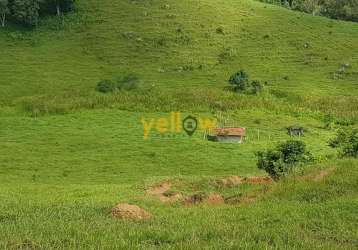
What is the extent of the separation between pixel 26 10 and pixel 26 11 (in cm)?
12

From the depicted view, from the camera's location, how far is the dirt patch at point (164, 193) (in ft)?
68.1

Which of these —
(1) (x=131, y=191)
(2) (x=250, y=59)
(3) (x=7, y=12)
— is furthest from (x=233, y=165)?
(3) (x=7, y=12)

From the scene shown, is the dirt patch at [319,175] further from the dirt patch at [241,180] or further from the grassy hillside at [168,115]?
the dirt patch at [241,180]

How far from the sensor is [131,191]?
895 inches

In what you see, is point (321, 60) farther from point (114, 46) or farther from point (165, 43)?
point (114, 46)

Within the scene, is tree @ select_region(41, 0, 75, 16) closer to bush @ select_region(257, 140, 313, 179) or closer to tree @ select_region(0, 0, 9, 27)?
tree @ select_region(0, 0, 9, 27)

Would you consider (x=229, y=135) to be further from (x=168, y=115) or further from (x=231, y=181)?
(x=231, y=181)

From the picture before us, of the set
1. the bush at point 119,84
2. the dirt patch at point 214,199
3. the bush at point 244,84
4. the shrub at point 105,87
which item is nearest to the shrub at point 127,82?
the bush at point 119,84

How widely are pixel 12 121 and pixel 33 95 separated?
8.73m

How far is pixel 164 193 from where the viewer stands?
22.4 m

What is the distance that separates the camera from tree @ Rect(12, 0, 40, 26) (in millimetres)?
66625

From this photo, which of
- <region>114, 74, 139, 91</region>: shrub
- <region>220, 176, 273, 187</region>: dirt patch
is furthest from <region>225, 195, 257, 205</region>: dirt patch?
<region>114, 74, 139, 91</region>: shrub

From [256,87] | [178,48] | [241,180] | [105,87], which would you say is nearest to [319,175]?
[241,180]

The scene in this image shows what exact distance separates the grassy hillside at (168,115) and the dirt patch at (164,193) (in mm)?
506
